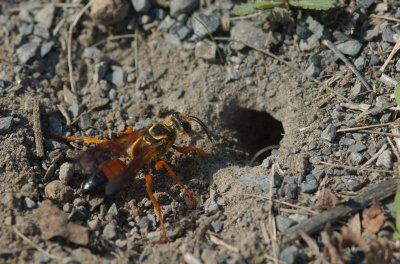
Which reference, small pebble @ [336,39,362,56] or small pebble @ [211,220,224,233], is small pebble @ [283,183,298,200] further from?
small pebble @ [336,39,362,56]

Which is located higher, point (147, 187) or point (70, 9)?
point (70, 9)

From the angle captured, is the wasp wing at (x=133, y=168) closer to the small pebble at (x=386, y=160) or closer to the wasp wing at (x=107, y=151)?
the wasp wing at (x=107, y=151)

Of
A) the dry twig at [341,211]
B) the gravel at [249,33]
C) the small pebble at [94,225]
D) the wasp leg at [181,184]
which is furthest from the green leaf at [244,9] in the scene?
the small pebble at [94,225]

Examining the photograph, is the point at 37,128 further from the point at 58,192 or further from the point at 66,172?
the point at 58,192

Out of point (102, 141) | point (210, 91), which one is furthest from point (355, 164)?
point (102, 141)

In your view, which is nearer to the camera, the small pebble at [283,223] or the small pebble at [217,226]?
the small pebble at [283,223]

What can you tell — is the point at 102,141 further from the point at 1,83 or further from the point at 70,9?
the point at 70,9
